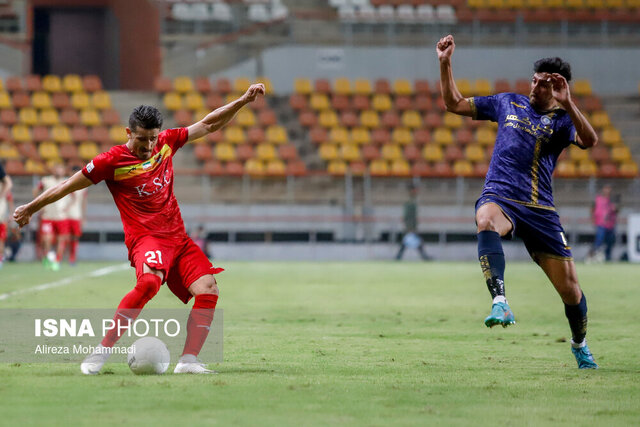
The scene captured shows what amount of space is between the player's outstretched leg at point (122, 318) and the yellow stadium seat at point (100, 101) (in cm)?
2609

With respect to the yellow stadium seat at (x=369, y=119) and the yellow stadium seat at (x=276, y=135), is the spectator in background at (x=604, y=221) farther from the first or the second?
the yellow stadium seat at (x=276, y=135)

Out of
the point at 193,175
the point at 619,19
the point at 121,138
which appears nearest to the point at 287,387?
the point at 193,175

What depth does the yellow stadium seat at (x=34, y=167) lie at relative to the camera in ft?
92.1

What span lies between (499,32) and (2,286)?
73.5ft

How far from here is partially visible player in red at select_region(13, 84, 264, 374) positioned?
270 inches

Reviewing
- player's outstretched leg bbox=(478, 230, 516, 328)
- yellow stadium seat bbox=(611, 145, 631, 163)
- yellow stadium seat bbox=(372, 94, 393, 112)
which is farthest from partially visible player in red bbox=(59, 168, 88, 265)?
player's outstretched leg bbox=(478, 230, 516, 328)

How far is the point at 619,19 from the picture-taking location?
34.4 m

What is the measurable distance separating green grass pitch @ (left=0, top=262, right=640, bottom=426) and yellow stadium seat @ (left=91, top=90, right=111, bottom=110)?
17917 mm

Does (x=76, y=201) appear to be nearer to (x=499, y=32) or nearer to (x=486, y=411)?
(x=499, y=32)

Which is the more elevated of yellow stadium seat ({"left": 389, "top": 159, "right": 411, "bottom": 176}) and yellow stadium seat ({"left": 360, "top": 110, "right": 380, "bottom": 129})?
yellow stadium seat ({"left": 360, "top": 110, "right": 380, "bottom": 129})

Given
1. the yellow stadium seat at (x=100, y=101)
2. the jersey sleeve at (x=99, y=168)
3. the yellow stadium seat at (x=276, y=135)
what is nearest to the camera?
the jersey sleeve at (x=99, y=168)

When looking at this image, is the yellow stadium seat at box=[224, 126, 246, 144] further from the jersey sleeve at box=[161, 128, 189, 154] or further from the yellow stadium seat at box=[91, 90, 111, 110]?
the jersey sleeve at box=[161, 128, 189, 154]

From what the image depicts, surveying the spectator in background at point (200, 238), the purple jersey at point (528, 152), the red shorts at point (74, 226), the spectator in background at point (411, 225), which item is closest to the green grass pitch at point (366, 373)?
the purple jersey at point (528, 152)

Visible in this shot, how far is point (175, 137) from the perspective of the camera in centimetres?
748
